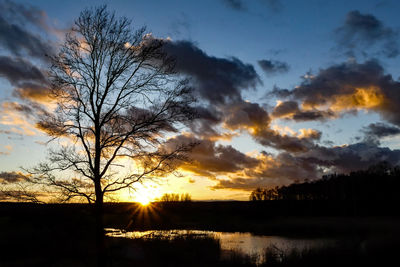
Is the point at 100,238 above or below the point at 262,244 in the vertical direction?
above

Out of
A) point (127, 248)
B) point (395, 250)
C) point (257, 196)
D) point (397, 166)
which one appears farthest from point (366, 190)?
point (127, 248)

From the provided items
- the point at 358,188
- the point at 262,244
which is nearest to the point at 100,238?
the point at 262,244

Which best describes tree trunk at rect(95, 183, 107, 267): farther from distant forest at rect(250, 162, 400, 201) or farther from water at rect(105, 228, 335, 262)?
distant forest at rect(250, 162, 400, 201)

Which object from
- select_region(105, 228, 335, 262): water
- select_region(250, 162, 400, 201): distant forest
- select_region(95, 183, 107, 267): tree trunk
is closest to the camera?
select_region(95, 183, 107, 267): tree trunk

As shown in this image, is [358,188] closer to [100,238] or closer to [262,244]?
[262,244]

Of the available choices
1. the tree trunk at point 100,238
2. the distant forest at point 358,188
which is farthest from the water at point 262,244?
the distant forest at point 358,188

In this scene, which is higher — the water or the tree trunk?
the tree trunk

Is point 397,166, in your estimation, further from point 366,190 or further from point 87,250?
point 87,250

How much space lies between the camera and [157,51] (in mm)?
13297

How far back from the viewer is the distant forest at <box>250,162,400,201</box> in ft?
303

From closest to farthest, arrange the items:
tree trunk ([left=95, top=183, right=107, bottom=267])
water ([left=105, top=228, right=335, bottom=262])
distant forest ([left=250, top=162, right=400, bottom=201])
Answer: tree trunk ([left=95, top=183, right=107, bottom=267]) → water ([left=105, top=228, right=335, bottom=262]) → distant forest ([left=250, top=162, right=400, bottom=201])

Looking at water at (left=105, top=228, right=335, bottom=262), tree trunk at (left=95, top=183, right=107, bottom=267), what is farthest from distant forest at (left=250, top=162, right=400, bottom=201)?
tree trunk at (left=95, top=183, right=107, bottom=267)

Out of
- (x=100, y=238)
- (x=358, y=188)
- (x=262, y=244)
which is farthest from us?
(x=358, y=188)

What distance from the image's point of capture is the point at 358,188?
10225cm
